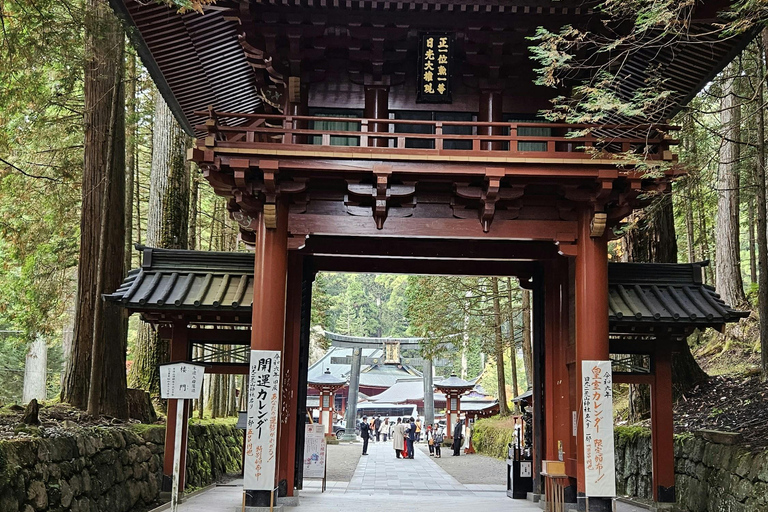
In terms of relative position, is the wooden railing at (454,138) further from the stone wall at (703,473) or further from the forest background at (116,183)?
the stone wall at (703,473)

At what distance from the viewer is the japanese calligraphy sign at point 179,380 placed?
8.60 m

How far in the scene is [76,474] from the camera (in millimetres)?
8750

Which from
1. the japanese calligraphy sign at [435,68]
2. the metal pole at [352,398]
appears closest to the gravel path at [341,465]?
the metal pole at [352,398]

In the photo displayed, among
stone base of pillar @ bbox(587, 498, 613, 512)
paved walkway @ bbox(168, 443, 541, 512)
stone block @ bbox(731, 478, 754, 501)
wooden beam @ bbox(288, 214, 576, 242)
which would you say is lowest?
paved walkway @ bbox(168, 443, 541, 512)

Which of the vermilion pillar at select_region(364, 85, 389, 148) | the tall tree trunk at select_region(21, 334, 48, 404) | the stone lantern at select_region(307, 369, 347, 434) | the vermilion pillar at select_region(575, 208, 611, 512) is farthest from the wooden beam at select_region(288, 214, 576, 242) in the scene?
the stone lantern at select_region(307, 369, 347, 434)

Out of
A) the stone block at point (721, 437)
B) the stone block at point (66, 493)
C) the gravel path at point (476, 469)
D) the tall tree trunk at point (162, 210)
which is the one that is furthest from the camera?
the gravel path at point (476, 469)

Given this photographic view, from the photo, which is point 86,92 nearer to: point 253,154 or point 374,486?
point 253,154

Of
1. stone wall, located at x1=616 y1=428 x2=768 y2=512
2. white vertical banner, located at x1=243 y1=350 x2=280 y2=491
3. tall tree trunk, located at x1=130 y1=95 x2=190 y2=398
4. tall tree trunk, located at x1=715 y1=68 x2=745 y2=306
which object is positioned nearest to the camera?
stone wall, located at x1=616 y1=428 x2=768 y2=512

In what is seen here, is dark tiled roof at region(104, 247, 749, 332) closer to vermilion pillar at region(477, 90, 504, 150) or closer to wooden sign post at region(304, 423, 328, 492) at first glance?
vermilion pillar at region(477, 90, 504, 150)

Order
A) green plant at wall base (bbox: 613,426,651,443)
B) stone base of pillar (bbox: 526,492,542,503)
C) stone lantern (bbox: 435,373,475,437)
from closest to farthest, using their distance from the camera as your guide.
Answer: stone base of pillar (bbox: 526,492,542,503) < green plant at wall base (bbox: 613,426,651,443) < stone lantern (bbox: 435,373,475,437)

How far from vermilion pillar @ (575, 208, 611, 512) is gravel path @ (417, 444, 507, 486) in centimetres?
847

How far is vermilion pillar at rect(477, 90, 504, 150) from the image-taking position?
10672 mm

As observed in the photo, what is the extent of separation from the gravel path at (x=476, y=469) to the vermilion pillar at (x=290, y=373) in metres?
7.79

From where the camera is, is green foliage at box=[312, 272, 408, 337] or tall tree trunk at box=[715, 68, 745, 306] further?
green foliage at box=[312, 272, 408, 337]
